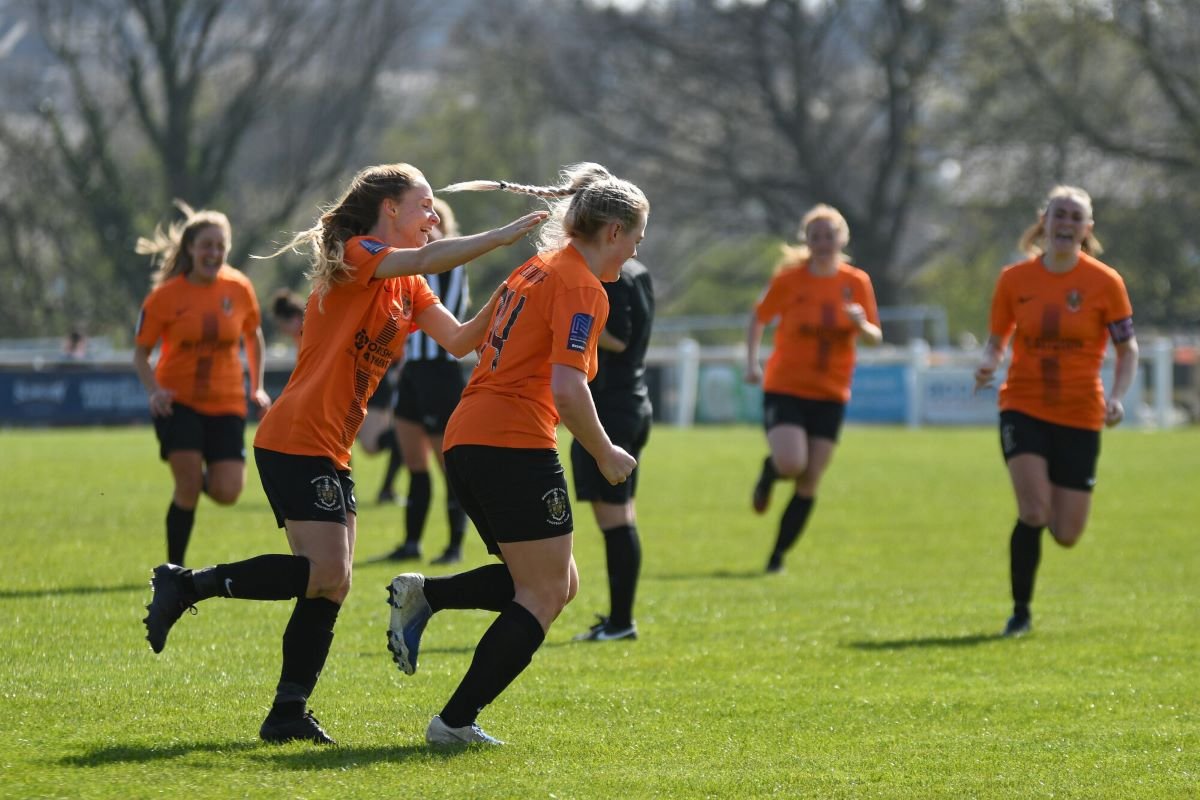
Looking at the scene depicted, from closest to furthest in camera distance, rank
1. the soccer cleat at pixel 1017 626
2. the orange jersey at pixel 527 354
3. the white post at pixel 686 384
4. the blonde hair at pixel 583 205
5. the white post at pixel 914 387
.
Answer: the orange jersey at pixel 527 354 → the blonde hair at pixel 583 205 → the soccer cleat at pixel 1017 626 → the white post at pixel 914 387 → the white post at pixel 686 384

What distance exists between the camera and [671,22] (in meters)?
40.3

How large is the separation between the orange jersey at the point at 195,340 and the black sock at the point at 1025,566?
13.6ft

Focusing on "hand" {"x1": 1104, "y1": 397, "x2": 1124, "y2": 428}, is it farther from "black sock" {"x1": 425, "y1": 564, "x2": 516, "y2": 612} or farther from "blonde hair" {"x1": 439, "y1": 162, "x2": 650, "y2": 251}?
"black sock" {"x1": 425, "y1": 564, "x2": 516, "y2": 612}

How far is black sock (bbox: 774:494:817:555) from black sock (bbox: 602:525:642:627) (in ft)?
10.3

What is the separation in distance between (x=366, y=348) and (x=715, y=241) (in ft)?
154

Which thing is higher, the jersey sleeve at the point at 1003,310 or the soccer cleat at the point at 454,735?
the jersey sleeve at the point at 1003,310

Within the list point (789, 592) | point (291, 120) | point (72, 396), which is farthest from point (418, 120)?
point (789, 592)

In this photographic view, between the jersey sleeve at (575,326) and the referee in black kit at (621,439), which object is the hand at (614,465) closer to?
the jersey sleeve at (575,326)

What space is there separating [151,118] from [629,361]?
102ft

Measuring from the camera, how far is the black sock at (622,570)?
8.04 meters

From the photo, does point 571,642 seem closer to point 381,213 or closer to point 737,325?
point 381,213

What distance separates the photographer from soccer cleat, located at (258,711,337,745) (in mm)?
5492

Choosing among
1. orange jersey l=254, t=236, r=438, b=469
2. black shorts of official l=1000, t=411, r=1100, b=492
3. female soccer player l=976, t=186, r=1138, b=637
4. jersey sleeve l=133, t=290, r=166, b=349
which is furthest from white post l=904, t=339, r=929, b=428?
orange jersey l=254, t=236, r=438, b=469

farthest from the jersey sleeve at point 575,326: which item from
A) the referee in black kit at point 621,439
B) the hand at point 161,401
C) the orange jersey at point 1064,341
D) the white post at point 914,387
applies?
the white post at point 914,387
